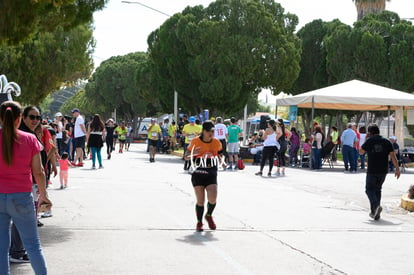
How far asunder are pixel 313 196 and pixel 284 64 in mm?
23316

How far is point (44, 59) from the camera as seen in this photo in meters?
38.2

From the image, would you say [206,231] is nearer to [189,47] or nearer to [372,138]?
[372,138]

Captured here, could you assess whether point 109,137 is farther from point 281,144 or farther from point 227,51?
point 227,51

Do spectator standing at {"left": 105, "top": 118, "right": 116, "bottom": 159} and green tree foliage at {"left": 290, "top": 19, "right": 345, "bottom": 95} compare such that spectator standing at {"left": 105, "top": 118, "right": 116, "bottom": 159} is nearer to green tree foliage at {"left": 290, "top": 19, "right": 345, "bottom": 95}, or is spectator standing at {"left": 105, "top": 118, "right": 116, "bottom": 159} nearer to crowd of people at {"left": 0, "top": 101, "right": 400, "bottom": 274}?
crowd of people at {"left": 0, "top": 101, "right": 400, "bottom": 274}

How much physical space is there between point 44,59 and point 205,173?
29.9 meters

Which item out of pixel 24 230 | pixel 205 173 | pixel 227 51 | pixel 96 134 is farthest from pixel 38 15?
pixel 227 51

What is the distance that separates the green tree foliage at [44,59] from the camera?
3728cm

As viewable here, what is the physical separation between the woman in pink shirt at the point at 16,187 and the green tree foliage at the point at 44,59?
105 feet

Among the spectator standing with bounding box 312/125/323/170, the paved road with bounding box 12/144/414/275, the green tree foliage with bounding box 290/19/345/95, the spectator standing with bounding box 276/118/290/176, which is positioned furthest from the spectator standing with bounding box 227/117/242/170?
the green tree foliage with bounding box 290/19/345/95

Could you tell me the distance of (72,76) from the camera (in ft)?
135

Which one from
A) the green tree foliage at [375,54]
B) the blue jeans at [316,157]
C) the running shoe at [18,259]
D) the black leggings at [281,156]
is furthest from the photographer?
the green tree foliage at [375,54]

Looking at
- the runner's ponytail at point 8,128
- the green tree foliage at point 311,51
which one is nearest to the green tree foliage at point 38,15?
the runner's ponytail at point 8,128

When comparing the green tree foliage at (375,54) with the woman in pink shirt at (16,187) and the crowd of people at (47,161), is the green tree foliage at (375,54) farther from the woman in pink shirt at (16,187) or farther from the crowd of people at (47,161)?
the woman in pink shirt at (16,187)

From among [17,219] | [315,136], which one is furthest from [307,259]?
[315,136]
